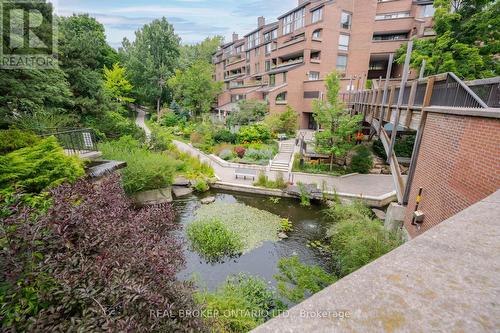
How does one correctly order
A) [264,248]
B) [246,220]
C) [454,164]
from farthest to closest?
[246,220] < [264,248] < [454,164]

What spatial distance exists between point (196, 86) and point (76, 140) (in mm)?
28708

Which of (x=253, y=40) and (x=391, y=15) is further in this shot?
(x=253, y=40)

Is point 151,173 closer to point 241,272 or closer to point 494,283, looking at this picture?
point 241,272

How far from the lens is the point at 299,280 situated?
5.27m

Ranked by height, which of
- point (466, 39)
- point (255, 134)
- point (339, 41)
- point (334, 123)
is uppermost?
point (339, 41)

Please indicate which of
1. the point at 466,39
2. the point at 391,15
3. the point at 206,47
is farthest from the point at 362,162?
the point at 206,47

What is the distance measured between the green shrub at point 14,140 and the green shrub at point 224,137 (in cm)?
1755

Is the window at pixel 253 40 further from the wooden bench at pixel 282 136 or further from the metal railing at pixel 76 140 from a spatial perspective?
the metal railing at pixel 76 140

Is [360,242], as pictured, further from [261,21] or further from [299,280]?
[261,21]

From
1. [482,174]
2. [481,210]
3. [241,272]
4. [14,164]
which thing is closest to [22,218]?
[14,164]

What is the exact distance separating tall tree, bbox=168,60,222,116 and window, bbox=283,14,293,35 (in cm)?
1365

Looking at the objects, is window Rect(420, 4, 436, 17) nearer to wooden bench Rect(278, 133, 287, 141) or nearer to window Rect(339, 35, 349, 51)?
window Rect(339, 35, 349, 51)

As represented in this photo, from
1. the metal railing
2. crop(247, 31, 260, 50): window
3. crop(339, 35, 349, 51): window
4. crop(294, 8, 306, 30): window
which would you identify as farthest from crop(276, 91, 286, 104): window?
the metal railing

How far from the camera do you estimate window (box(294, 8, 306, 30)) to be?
28.7 metres
